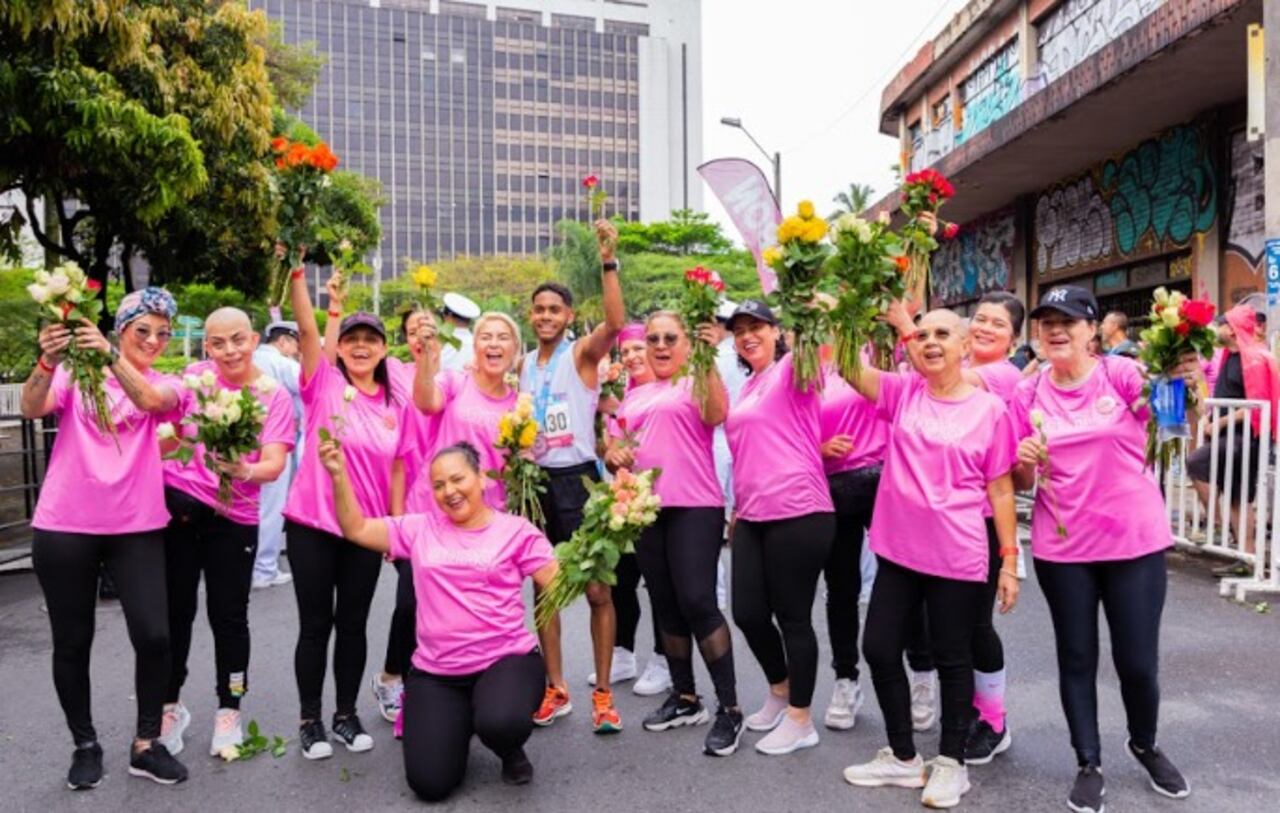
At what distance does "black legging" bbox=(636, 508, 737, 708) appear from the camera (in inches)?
173

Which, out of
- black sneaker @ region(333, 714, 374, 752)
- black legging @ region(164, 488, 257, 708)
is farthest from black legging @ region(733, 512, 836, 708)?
black legging @ region(164, 488, 257, 708)

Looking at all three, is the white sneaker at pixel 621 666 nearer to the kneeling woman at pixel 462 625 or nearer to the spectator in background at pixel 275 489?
the kneeling woman at pixel 462 625

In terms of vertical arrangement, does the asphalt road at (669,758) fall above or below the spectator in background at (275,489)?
below

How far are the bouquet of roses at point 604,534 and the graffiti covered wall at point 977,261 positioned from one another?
49.4 ft

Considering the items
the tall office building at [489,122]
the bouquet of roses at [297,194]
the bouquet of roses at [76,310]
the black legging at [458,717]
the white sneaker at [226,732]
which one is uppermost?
the tall office building at [489,122]

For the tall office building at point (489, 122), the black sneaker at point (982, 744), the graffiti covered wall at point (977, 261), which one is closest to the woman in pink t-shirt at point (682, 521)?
the black sneaker at point (982, 744)

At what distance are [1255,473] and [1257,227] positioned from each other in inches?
211

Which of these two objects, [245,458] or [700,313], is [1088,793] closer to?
[700,313]

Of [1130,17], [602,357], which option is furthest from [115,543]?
[1130,17]

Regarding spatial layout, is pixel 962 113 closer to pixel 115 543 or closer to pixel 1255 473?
pixel 1255 473

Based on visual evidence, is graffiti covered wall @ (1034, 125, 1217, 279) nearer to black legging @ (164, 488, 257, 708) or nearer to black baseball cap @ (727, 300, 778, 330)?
black baseball cap @ (727, 300, 778, 330)

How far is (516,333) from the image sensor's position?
4.70 metres

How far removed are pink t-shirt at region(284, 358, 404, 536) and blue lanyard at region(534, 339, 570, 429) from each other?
2.25 feet

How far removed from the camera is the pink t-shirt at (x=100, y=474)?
3926mm
